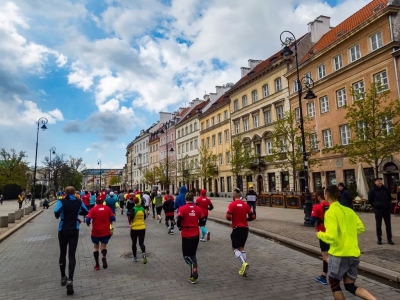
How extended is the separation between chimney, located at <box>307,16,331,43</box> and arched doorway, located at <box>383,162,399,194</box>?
18.0m

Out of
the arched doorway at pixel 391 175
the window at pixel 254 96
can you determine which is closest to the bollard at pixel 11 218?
the arched doorway at pixel 391 175

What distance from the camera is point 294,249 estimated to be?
9523mm

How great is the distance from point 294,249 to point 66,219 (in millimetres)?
6509

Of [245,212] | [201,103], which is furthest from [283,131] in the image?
[201,103]

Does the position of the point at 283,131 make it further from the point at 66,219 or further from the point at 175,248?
the point at 66,219

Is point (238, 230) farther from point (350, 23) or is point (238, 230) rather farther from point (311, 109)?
point (350, 23)

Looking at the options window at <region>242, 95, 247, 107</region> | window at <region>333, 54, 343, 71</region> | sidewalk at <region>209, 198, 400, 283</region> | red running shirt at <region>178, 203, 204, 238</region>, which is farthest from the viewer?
window at <region>242, 95, 247, 107</region>

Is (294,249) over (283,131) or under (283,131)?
under

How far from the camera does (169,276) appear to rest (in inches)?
262

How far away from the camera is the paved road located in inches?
218

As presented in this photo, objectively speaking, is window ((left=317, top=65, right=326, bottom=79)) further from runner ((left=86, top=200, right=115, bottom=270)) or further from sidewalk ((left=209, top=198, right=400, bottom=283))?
runner ((left=86, top=200, right=115, bottom=270))

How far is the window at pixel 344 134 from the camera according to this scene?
26.5m

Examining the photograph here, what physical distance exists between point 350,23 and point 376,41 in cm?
745

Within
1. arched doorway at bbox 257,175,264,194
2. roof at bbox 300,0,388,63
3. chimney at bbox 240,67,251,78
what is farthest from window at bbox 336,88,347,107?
chimney at bbox 240,67,251,78
